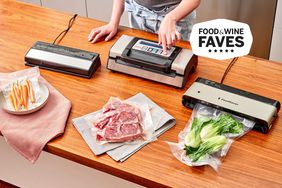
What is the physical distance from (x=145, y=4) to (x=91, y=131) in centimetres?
72

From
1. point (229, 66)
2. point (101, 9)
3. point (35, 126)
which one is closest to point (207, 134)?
point (229, 66)

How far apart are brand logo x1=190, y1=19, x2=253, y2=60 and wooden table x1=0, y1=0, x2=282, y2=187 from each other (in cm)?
10

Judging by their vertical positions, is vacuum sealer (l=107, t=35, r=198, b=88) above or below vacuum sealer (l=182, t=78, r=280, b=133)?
above

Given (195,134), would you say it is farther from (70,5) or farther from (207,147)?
(70,5)

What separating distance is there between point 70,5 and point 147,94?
195cm

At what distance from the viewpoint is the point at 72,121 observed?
1.26m

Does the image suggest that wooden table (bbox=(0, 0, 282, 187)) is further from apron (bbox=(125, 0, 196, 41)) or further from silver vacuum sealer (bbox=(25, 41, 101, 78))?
apron (bbox=(125, 0, 196, 41))

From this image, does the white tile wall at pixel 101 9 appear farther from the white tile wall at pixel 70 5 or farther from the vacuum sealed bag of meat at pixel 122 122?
the vacuum sealed bag of meat at pixel 122 122

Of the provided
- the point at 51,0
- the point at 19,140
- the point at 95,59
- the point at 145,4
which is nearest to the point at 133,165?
the point at 19,140

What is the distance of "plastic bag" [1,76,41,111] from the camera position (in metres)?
1.29

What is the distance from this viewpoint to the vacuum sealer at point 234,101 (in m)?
1.19

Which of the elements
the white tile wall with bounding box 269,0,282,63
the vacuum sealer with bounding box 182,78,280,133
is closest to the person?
the vacuum sealer with bounding box 182,78,280,133

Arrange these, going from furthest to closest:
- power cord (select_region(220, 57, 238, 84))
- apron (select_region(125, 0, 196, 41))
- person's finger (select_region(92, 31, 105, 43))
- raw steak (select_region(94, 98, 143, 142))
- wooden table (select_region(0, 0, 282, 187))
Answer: apron (select_region(125, 0, 196, 41)), person's finger (select_region(92, 31, 105, 43)), power cord (select_region(220, 57, 238, 84)), raw steak (select_region(94, 98, 143, 142)), wooden table (select_region(0, 0, 282, 187))

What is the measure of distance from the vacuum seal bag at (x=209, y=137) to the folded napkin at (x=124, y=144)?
60 millimetres
